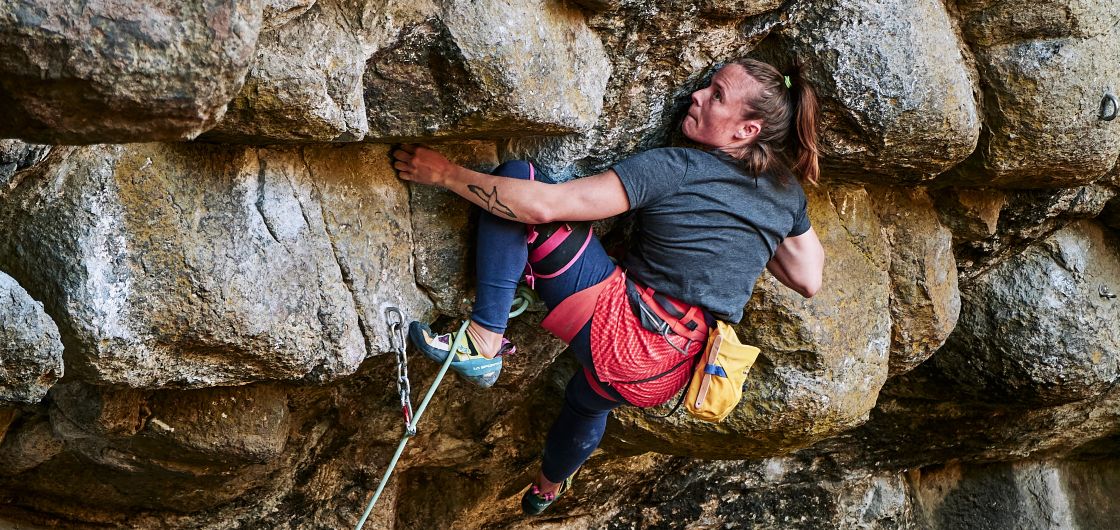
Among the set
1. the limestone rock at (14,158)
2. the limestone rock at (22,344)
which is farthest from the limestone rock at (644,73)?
the limestone rock at (22,344)

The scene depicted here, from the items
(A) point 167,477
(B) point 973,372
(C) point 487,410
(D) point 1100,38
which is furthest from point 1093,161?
(A) point 167,477

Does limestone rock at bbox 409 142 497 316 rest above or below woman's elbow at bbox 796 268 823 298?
above

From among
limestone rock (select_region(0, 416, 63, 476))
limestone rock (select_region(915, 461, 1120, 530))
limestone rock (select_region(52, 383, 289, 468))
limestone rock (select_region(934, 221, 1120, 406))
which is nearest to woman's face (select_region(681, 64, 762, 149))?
limestone rock (select_region(52, 383, 289, 468))

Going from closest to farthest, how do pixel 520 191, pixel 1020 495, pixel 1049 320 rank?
pixel 520 191
pixel 1049 320
pixel 1020 495

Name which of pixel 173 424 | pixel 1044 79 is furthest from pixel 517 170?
pixel 1044 79

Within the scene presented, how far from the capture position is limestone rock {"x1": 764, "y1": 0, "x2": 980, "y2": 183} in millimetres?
2832

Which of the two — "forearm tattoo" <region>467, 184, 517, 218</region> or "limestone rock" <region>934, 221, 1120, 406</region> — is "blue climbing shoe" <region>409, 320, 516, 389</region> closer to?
"forearm tattoo" <region>467, 184, 517, 218</region>

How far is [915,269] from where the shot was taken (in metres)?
3.66

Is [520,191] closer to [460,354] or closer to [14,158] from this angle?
[460,354]

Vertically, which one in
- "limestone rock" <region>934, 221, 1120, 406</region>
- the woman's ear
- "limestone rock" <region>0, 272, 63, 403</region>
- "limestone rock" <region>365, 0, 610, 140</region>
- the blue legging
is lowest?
"limestone rock" <region>934, 221, 1120, 406</region>

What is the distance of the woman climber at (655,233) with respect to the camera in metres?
2.71

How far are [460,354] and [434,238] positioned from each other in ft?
1.01

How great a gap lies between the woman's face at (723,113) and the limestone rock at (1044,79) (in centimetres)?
83

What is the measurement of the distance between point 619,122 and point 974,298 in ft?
6.62
